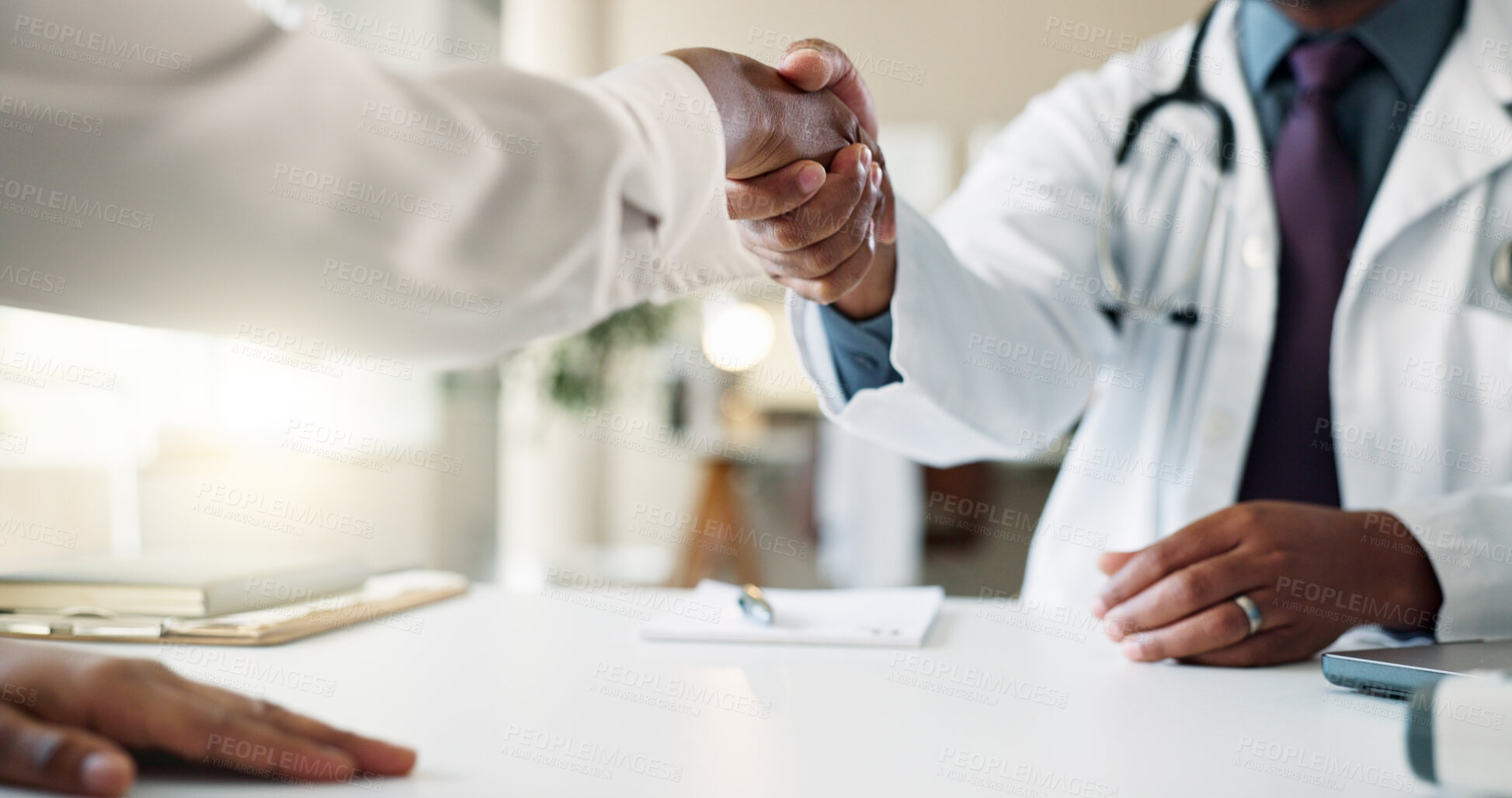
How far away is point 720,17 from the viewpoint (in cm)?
208

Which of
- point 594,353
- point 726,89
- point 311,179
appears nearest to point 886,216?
point 726,89

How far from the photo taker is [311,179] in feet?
1.34

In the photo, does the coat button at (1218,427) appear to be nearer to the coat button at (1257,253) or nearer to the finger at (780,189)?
the coat button at (1257,253)

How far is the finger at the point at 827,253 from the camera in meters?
0.80

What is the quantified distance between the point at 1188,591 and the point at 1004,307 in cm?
43

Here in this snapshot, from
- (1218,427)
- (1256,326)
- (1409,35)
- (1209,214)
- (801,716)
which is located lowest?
(801,716)

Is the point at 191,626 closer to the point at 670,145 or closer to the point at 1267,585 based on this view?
the point at 670,145

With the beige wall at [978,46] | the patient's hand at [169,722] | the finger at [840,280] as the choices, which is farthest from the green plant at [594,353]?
the patient's hand at [169,722]

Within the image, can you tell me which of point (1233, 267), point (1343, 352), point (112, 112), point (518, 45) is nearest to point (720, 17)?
point (1233, 267)

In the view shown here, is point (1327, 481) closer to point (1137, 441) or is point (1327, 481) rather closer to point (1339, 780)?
point (1137, 441)

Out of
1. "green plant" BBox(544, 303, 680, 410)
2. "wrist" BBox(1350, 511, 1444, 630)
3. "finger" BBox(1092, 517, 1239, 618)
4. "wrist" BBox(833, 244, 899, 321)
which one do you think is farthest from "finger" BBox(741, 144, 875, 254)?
"green plant" BBox(544, 303, 680, 410)

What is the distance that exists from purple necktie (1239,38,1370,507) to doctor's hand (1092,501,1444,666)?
1.00 feet

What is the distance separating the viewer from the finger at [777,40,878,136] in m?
0.76

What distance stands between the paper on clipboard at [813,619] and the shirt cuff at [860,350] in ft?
0.64
